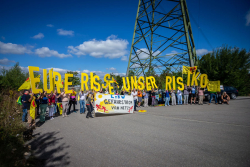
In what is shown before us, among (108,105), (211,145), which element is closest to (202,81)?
(108,105)

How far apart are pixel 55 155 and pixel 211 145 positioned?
15.0ft

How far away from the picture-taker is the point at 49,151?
12.8 ft

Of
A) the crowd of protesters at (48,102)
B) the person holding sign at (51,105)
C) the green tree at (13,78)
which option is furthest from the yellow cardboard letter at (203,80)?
the green tree at (13,78)

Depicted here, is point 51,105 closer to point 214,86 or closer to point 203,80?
point 203,80

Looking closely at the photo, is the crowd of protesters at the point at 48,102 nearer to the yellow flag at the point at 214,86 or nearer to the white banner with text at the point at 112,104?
the white banner with text at the point at 112,104

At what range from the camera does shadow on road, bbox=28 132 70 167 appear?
10.7ft

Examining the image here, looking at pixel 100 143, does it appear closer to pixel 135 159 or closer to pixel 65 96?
pixel 135 159

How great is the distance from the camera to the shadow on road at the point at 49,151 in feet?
10.7

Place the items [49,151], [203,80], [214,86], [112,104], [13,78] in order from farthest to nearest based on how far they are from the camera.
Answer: [13,78], [203,80], [214,86], [112,104], [49,151]

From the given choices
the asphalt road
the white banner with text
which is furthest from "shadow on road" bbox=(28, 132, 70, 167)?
the white banner with text

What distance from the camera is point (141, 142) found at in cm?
430

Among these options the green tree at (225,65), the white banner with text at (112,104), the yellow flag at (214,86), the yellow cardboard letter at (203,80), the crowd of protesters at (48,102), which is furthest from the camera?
the green tree at (225,65)

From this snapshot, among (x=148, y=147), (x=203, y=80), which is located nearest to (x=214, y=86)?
(x=203, y=80)

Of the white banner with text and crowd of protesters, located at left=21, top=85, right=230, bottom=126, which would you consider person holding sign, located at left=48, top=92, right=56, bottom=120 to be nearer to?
crowd of protesters, located at left=21, top=85, right=230, bottom=126
